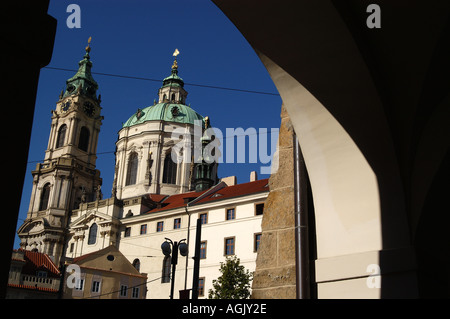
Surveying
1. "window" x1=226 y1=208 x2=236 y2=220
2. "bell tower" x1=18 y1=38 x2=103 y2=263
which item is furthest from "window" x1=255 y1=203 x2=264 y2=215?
"bell tower" x1=18 y1=38 x2=103 y2=263

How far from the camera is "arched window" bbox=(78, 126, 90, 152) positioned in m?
67.8

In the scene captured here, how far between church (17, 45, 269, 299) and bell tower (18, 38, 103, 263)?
13cm

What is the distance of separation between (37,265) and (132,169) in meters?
26.6

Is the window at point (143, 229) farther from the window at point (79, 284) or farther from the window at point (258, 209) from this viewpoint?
the window at point (258, 209)

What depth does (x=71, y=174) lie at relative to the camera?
6366 centimetres

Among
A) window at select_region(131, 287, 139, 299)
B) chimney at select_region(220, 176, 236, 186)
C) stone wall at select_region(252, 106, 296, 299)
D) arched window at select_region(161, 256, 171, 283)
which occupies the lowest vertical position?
stone wall at select_region(252, 106, 296, 299)

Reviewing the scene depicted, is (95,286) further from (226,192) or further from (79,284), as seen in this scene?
(226,192)

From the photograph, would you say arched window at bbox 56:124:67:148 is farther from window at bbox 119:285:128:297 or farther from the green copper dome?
window at bbox 119:285:128:297

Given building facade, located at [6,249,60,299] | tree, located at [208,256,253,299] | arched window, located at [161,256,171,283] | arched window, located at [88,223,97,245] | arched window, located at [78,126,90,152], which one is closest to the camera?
tree, located at [208,256,253,299]

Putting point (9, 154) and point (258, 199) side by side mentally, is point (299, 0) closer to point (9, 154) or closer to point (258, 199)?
point (9, 154)

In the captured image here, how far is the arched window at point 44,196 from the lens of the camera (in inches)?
2506

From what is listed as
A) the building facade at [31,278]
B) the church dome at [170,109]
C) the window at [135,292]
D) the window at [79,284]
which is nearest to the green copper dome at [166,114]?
the church dome at [170,109]
